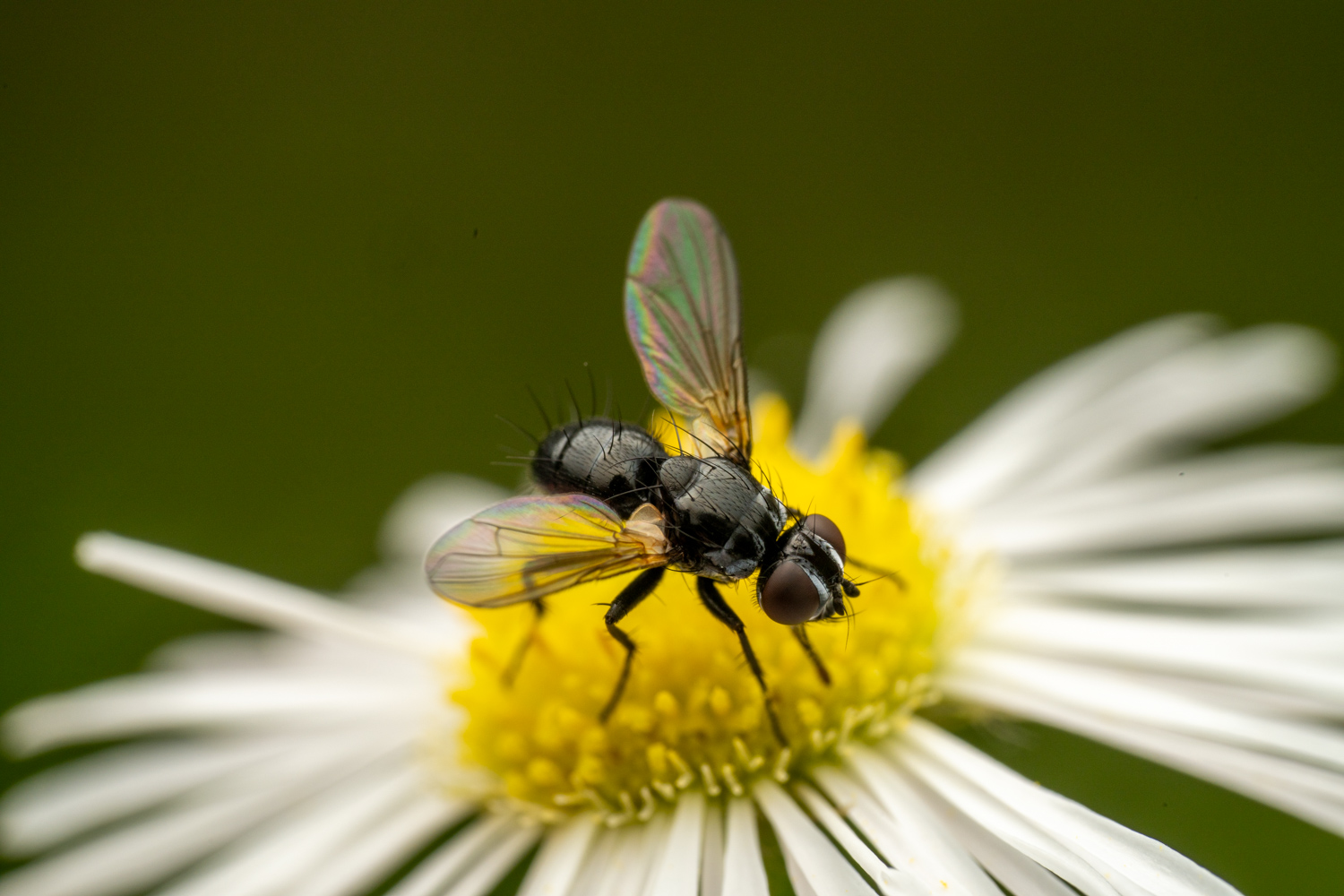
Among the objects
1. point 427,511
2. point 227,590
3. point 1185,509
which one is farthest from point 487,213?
point 1185,509

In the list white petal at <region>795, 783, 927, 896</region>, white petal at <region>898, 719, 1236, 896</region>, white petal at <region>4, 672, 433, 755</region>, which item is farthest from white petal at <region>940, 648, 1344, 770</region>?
white petal at <region>4, 672, 433, 755</region>

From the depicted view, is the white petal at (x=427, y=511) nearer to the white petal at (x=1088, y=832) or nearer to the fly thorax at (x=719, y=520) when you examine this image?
the fly thorax at (x=719, y=520)

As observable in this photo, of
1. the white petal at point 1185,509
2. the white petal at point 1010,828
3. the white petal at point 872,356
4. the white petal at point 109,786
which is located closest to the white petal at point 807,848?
the white petal at point 1010,828

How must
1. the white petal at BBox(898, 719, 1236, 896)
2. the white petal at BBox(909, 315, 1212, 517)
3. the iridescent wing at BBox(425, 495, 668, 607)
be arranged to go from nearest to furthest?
the white petal at BBox(898, 719, 1236, 896) → the iridescent wing at BBox(425, 495, 668, 607) → the white petal at BBox(909, 315, 1212, 517)

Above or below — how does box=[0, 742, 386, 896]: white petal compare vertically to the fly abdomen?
below

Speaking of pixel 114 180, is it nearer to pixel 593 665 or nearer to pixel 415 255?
pixel 415 255

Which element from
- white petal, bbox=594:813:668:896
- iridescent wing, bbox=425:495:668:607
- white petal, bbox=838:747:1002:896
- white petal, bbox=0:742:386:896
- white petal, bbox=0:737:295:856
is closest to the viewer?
white petal, bbox=838:747:1002:896

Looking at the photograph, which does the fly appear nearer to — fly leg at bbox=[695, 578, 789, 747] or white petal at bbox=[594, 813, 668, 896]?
fly leg at bbox=[695, 578, 789, 747]

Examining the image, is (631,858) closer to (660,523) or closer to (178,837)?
(660,523)

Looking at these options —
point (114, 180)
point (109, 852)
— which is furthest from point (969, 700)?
point (114, 180)
